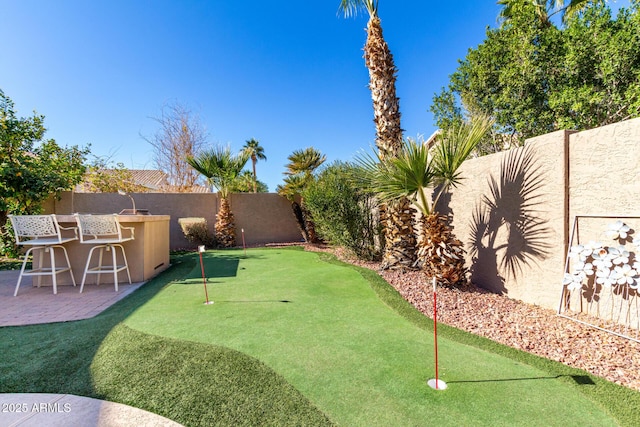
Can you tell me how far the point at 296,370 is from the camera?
7.95 feet

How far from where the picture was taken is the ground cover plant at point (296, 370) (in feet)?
6.28

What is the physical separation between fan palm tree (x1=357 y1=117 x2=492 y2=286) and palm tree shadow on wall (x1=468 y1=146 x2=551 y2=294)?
54 cm

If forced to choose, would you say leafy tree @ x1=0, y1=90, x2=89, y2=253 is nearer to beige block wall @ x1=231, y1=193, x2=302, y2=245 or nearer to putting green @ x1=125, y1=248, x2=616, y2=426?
beige block wall @ x1=231, y1=193, x2=302, y2=245

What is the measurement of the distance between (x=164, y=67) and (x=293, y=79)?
591cm

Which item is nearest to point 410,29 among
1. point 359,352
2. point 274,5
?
point 274,5

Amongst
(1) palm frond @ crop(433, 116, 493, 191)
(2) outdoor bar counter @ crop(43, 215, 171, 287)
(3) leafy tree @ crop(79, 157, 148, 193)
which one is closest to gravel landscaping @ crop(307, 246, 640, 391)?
(1) palm frond @ crop(433, 116, 493, 191)

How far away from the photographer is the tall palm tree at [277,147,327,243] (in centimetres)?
1128

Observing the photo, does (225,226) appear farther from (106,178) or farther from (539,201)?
(539,201)

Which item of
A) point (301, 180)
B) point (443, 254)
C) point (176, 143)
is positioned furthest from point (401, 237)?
point (176, 143)

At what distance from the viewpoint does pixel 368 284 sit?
17.2ft

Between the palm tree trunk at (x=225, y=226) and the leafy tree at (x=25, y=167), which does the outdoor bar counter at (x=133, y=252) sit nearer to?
the leafy tree at (x=25, y=167)

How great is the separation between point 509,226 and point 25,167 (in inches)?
465

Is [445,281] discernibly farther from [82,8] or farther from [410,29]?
[82,8]

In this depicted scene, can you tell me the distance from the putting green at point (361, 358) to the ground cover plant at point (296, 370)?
1 cm
